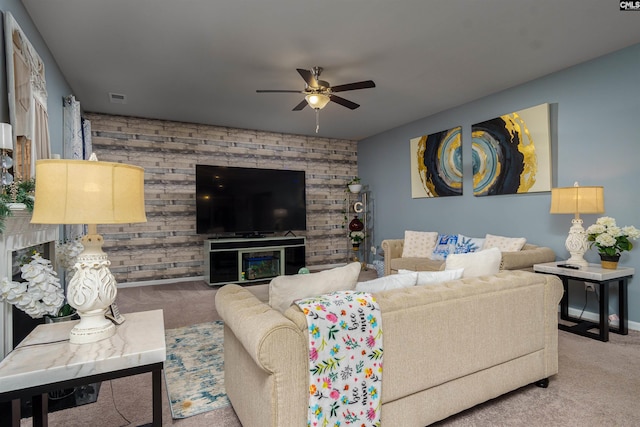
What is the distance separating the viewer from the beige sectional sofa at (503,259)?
3.42 meters

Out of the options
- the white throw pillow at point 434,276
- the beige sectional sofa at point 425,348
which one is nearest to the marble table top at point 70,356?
the beige sectional sofa at point 425,348

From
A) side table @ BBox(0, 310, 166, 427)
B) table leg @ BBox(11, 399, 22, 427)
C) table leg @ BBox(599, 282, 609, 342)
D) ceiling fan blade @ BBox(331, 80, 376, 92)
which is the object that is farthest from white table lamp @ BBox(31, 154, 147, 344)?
table leg @ BBox(599, 282, 609, 342)

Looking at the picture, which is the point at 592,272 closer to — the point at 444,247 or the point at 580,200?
the point at 580,200

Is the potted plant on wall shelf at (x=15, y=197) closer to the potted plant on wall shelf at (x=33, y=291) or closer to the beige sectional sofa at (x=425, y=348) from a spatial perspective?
the potted plant on wall shelf at (x=33, y=291)

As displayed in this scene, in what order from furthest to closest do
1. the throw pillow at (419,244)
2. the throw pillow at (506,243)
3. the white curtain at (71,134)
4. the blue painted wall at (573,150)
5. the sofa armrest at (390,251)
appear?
the sofa armrest at (390,251)
the throw pillow at (419,244)
the throw pillow at (506,243)
the white curtain at (71,134)
the blue painted wall at (573,150)

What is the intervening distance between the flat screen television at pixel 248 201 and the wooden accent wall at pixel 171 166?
45 centimetres

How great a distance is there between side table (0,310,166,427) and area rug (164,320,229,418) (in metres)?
0.73

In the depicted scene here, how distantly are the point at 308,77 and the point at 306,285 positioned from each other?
204 centimetres

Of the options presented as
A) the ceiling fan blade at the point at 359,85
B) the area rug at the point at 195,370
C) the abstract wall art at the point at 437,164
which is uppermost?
the ceiling fan blade at the point at 359,85

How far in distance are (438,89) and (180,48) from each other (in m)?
2.91

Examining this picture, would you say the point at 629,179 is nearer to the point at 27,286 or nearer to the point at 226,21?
the point at 226,21

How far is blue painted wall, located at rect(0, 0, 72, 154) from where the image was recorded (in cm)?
193

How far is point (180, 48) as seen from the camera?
308cm

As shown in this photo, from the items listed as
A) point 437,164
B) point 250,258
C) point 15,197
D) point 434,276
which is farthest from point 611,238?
point 250,258
